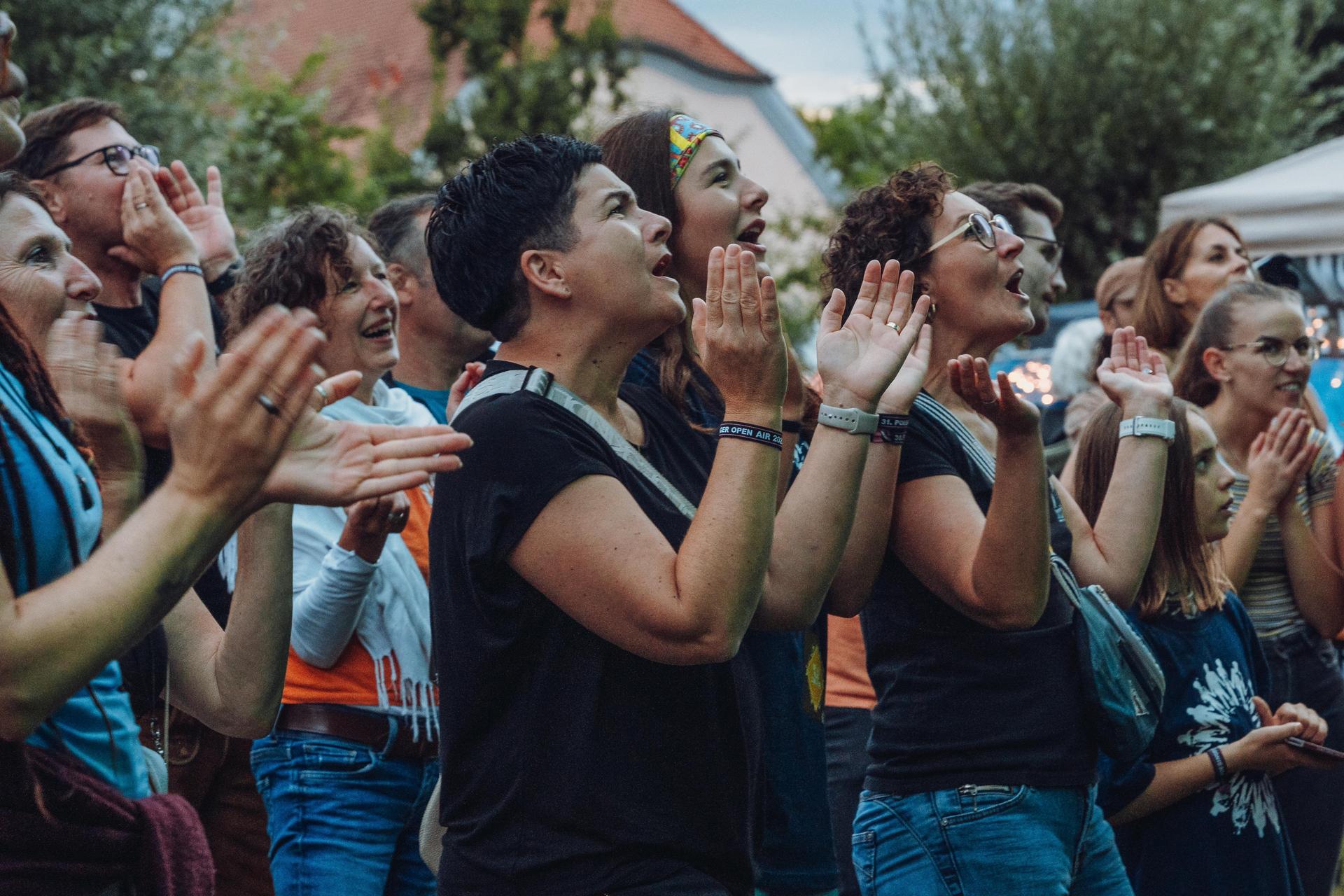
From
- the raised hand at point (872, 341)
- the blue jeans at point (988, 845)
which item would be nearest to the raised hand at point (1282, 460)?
the blue jeans at point (988, 845)

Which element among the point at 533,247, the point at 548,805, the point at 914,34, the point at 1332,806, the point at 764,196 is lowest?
the point at 1332,806

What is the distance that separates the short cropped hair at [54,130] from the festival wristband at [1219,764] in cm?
331

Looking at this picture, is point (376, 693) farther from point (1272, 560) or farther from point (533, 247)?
point (1272, 560)

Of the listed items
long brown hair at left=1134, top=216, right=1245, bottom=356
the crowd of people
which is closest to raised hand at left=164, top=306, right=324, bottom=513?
the crowd of people

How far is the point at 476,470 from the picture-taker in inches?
80.2

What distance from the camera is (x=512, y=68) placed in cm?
1783

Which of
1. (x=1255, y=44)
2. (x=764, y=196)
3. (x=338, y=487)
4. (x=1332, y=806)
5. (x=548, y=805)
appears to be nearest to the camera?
(x=338, y=487)

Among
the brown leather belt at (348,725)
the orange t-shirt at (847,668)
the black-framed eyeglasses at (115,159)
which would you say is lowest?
the brown leather belt at (348,725)

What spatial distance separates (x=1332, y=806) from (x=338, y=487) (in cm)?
336

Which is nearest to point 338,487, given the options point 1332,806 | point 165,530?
point 165,530

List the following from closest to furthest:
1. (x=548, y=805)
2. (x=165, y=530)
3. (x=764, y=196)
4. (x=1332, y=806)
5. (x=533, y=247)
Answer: (x=165, y=530) → (x=548, y=805) → (x=533, y=247) → (x=764, y=196) → (x=1332, y=806)

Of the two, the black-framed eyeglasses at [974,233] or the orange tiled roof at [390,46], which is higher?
the orange tiled roof at [390,46]

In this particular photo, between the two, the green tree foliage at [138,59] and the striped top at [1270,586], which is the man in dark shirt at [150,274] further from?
the green tree foliage at [138,59]

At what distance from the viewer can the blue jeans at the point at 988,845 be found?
2561mm
